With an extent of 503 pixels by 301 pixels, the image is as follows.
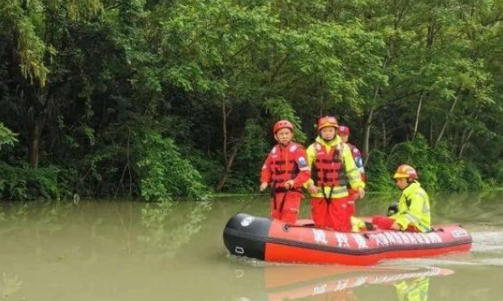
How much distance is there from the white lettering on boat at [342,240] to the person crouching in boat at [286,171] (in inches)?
23.4

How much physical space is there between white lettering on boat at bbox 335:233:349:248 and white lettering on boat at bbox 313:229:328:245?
5.9 inches

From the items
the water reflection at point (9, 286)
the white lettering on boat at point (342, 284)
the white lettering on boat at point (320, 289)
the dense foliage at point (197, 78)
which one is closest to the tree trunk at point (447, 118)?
the dense foliage at point (197, 78)

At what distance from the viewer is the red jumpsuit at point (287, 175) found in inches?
280

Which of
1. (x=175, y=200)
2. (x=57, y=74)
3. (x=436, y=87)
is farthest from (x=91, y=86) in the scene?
(x=436, y=87)

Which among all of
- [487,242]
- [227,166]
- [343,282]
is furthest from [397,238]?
[227,166]

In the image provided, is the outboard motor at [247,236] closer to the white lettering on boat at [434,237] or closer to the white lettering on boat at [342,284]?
the white lettering on boat at [342,284]

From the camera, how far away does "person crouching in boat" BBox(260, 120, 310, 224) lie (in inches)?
281

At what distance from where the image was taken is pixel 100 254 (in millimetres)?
7234

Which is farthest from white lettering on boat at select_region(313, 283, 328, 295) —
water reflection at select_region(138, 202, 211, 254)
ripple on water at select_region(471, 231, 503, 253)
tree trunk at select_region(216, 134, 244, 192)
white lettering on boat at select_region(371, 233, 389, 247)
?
tree trunk at select_region(216, 134, 244, 192)

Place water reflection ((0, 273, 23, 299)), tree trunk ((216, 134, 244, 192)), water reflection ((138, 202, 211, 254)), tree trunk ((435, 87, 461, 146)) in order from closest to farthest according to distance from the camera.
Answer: water reflection ((0, 273, 23, 299)), water reflection ((138, 202, 211, 254)), tree trunk ((216, 134, 244, 192)), tree trunk ((435, 87, 461, 146))

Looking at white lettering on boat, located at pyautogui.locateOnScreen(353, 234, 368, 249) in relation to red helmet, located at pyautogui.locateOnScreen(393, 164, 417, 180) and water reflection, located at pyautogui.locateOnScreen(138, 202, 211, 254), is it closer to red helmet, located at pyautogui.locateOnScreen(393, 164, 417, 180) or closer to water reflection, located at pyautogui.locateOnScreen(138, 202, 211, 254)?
red helmet, located at pyautogui.locateOnScreen(393, 164, 417, 180)

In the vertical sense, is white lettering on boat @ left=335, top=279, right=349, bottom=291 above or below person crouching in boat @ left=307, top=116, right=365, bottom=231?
below

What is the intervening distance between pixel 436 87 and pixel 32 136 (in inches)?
360

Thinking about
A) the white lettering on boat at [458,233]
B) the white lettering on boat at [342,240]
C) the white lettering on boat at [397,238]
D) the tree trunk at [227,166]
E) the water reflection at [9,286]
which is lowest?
the tree trunk at [227,166]
